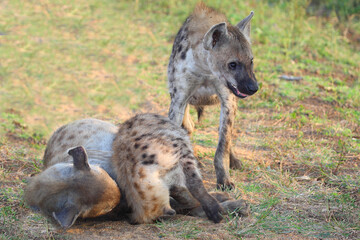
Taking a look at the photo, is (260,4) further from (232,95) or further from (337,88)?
(232,95)

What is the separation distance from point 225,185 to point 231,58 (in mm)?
1073

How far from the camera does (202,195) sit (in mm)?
3189

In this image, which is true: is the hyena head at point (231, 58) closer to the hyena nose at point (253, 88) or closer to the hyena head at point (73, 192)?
the hyena nose at point (253, 88)

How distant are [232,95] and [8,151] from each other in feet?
7.41

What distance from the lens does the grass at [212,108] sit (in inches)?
132

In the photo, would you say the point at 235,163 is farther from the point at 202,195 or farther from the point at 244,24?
the point at 202,195

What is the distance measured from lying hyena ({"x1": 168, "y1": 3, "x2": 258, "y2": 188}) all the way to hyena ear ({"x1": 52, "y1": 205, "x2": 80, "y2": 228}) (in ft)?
5.24

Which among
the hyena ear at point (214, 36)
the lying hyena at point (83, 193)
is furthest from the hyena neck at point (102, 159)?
the hyena ear at point (214, 36)

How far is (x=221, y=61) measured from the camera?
4184 mm

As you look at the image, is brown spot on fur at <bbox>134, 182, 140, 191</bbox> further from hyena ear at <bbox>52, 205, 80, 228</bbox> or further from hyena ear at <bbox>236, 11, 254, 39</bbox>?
hyena ear at <bbox>236, 11, 254, 39</bbox>

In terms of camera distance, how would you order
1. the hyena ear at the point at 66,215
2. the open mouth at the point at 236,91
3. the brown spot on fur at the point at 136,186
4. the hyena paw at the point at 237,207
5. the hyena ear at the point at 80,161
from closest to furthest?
the hyena ear at the point at 66,215, the hyena ear at the point at 80,161, the brown spot on fur at the point at 136,186, the hyena paw at the point at 237,207, the open mouth at the point at 236,91

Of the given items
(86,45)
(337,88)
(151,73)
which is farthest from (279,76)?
(86,45)

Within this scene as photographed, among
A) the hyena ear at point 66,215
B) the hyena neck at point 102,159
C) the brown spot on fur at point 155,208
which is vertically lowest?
the brown spot on fur at point 155,208

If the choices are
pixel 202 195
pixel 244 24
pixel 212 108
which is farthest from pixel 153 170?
pixel 212 108
